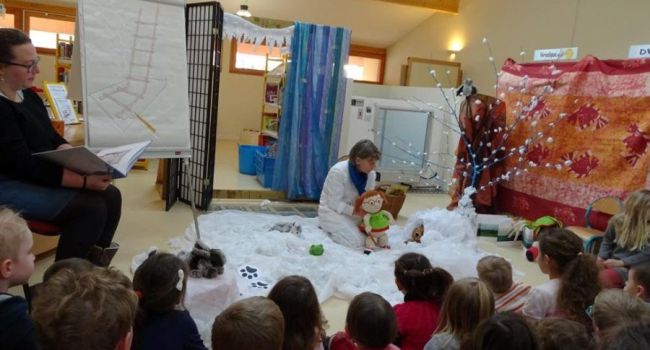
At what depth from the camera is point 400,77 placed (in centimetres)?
891

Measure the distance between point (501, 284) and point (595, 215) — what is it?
2.59 m

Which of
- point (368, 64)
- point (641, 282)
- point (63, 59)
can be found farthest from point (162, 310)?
point (368, 64)

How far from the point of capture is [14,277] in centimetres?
130

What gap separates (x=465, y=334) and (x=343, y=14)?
25.2ft

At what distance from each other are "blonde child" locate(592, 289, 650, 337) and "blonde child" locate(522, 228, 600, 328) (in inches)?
13.2

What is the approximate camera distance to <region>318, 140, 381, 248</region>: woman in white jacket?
12.1 feet

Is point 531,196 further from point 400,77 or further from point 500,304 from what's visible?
point 400,77

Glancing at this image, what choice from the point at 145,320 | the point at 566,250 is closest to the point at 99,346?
the point at 145,320

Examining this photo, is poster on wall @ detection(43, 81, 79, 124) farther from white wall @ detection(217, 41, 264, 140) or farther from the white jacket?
white wall @ detection(217, 41, 264, 140)

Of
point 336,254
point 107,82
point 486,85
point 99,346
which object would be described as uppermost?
point 486,85

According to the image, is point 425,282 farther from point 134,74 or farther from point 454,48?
point 454,48

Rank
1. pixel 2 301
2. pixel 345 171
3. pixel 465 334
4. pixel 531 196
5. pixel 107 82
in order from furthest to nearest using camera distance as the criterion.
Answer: pixel 531 196 < pixel 345 171 < pixel 107 82 < pixel 465 334 < pixel 2 301

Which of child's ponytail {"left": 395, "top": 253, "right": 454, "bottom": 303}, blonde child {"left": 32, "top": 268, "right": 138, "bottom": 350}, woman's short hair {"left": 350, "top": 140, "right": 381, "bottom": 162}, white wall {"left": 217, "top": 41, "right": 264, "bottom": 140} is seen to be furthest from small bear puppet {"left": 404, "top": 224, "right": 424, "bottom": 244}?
white wall {"left": 217, "top": 41, "right": 264, "bottom": 140}

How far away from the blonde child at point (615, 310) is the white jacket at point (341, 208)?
2243 millimetres
